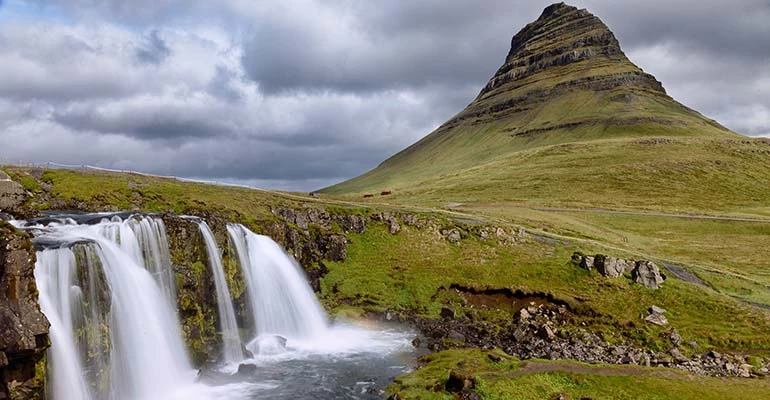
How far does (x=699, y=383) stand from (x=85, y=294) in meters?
33.7

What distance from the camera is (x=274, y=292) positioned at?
1715 inches

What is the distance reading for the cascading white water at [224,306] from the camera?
35812mm

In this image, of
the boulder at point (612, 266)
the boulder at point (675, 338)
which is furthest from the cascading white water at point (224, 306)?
the boulder at point (612, 266)

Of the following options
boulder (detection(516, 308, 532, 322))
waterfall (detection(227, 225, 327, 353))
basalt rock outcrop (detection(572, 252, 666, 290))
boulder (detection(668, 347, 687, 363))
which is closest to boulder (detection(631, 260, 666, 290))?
basalt rock outcrop (detection(572, 252, 666, 290))

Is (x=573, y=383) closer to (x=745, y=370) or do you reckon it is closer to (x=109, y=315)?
(x=745, y=370)

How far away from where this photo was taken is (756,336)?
36812 millimetres

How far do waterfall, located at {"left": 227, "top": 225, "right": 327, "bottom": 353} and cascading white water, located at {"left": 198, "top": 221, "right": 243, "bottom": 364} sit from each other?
2710 millimetres

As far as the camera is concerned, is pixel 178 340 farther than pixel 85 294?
Yes

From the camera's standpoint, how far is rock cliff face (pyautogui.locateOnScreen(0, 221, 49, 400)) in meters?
20.6

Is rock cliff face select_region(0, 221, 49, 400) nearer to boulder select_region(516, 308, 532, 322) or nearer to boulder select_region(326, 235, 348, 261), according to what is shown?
boulder select_region(326, 235, 348, 261)

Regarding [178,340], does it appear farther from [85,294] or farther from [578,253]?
[578,253]

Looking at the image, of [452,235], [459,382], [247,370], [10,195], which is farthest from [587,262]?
[10,195]

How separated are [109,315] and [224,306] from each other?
10.7 m

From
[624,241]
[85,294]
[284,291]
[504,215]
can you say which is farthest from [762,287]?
[85,294]
